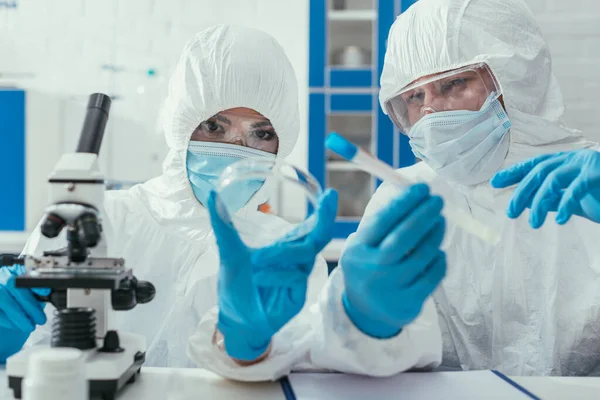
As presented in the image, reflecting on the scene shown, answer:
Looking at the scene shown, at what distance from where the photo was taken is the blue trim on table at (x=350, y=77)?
10.9 feet

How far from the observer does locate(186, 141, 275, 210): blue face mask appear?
1543mm

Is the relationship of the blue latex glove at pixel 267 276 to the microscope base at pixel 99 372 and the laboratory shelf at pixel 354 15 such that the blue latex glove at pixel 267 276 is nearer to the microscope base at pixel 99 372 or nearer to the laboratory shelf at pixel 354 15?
the microscope base at pixel 99 372

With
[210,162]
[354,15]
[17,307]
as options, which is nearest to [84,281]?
[17,307]

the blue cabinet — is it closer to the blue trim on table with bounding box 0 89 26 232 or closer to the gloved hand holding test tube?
the blue trim on table with bounding box 0 89 26 232

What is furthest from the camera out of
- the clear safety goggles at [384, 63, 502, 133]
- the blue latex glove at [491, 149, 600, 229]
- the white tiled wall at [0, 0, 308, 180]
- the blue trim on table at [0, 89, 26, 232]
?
the white tiled wall at [0, 0, 308, 180]

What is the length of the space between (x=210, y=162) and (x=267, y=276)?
2.30ft

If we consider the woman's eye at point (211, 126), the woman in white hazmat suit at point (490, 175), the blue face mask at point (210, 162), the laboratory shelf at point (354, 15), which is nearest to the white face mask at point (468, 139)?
the woman in white hazmat suit at point (490, 175)

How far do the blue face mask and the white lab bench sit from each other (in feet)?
1.75

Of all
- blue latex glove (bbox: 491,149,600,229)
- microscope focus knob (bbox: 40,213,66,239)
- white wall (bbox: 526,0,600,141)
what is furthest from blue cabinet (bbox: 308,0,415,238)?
microscope focus knob (bbox: 40,213,66,239)

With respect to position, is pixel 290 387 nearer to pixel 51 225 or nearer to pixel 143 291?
pixel 143 291

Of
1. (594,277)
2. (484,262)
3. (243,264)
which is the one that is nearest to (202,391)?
(243,264)

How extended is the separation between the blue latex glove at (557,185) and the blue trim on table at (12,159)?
8.76 feet

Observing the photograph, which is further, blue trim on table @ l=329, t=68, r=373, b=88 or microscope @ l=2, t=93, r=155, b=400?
blue trim on table @ l=329, t=68, r=373, b=88

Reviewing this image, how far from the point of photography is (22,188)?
3123 mm
